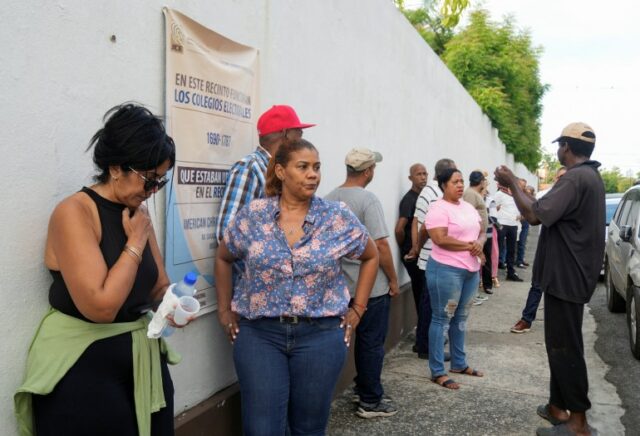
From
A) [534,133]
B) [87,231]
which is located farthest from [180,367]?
[534,133]

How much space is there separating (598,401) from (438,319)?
4.69 feet

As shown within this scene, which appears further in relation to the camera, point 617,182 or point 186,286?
point 617,182

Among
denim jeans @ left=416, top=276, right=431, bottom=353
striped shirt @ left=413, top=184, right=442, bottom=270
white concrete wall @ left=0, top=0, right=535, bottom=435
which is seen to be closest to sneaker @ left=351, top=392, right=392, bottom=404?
denim jeans @ left=416, top=276, right=431, bottom=353

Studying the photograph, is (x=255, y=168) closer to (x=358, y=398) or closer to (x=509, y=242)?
(x=358, y=398)

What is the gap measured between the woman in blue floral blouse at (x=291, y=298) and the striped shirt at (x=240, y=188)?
21 cm

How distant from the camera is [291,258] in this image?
8.75 feet

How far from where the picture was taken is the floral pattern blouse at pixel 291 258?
2670mm

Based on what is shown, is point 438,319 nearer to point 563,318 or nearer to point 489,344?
point 563,318

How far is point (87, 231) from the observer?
1949 mm

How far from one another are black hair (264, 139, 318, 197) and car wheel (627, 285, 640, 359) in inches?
177

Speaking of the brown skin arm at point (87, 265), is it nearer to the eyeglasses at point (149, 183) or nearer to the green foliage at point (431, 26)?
the eyeglasses at point (149, 183)

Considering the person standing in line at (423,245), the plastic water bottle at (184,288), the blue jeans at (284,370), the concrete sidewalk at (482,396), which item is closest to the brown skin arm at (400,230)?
the person standing in line at (423,245)

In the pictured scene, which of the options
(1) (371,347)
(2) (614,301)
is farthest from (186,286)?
(2) (614,301)

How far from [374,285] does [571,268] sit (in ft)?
4.33
